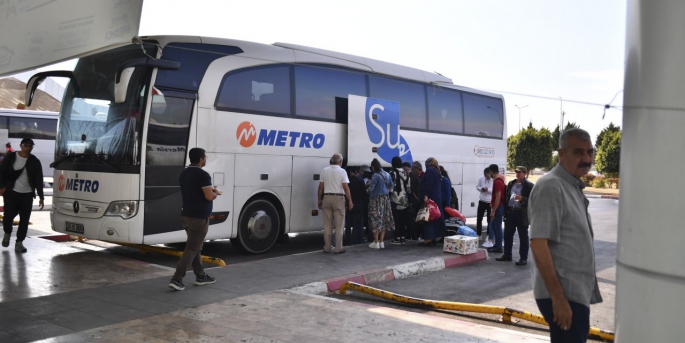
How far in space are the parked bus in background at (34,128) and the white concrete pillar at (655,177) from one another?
27.9 m

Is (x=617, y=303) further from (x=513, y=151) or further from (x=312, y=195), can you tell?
(x=513, y=151)

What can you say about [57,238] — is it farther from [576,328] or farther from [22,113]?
[22,113]

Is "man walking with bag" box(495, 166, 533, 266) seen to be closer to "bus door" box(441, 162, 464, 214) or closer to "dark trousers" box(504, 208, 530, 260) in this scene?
"dark trousers" box(504, 208, 530, 260)

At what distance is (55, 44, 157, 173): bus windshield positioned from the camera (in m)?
10.1

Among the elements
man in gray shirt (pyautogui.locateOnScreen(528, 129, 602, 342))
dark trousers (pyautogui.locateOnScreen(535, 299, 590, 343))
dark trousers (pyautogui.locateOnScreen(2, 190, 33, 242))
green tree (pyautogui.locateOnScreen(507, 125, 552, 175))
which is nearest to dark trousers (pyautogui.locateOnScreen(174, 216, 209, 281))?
dark trousers (pyautogui.locateOnScreen(2, 190, 33, 242))

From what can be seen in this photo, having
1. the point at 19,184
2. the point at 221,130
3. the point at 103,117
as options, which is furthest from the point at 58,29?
the point at 19,184

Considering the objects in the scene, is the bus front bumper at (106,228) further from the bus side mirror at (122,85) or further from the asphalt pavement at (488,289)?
the asphalt pavement at (488,289)

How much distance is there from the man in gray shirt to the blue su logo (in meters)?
10.1

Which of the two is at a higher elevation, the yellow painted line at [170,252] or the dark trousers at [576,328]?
the dark trousers at [576,328]

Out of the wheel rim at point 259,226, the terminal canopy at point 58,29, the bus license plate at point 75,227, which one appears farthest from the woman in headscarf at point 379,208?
the terminal canopy at point 58,29

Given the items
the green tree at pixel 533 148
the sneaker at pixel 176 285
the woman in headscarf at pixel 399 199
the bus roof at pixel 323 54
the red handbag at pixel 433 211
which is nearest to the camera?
the sneaker at pixel 176 285

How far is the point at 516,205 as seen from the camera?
37.3ft

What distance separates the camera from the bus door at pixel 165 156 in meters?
10.1

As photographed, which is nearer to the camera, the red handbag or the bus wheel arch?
the bus wheel arch
